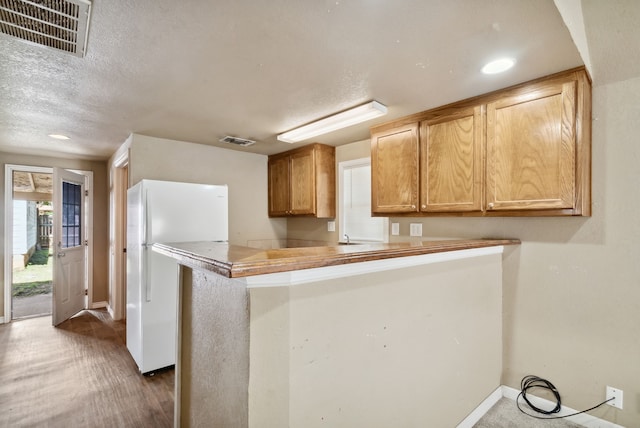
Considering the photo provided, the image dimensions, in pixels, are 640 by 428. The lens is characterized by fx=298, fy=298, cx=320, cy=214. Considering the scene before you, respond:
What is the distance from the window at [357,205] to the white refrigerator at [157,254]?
153 centimetres

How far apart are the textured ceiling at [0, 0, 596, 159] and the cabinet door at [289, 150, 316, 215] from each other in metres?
0.91

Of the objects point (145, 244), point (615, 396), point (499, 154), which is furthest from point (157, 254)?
point (615, 396)

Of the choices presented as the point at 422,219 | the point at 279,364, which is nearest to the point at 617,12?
the point at 422,219

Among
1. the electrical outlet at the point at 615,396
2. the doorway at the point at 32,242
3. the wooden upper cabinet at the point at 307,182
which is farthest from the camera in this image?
the doorway at the point at 32,242

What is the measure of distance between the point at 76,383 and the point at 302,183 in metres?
2.85

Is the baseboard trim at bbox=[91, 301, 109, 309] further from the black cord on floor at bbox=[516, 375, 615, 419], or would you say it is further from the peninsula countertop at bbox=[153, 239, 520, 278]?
the black cord on floor at bbox=[516, 375, 615, 419]

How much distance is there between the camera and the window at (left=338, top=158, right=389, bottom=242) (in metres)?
3.38

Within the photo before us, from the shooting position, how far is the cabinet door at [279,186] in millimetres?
3924

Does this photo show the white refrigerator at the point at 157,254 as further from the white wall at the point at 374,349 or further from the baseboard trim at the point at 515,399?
the baseboard trim at the point at 515,399

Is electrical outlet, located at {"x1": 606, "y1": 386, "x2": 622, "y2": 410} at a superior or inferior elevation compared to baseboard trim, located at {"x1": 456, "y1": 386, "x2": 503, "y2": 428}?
superior

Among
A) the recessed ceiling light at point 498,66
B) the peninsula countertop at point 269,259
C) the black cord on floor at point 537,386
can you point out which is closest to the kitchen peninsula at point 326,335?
the peninsula countertop at point 269,259

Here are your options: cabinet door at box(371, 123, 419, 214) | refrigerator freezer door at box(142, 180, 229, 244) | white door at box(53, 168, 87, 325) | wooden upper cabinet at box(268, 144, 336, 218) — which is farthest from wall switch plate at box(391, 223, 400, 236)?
white door at box(53, 168, 87, 325)

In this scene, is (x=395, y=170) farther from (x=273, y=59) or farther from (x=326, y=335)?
(x=326, y=335)

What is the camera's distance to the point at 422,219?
9.37ft
